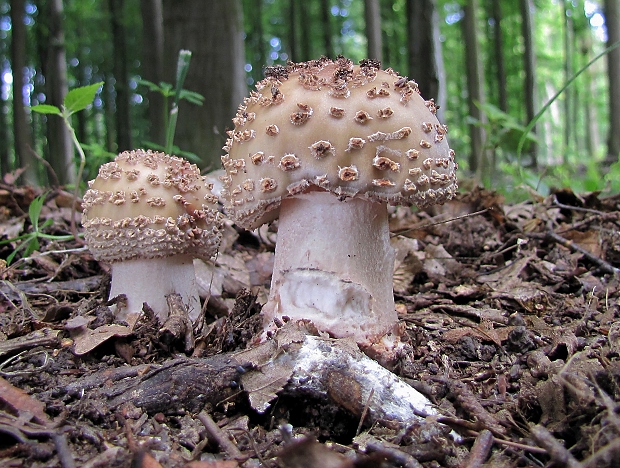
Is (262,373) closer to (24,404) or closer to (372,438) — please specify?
(372,438)

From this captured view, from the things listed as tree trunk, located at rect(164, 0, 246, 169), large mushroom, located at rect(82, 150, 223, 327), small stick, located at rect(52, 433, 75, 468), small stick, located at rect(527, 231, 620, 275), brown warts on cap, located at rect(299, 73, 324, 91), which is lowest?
small stick, located at rect(52, 433, 75, 468)

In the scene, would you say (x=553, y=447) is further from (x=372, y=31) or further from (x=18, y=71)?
(x=18, y=71)

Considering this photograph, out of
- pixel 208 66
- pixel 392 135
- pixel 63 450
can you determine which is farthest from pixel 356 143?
pixel 208 66

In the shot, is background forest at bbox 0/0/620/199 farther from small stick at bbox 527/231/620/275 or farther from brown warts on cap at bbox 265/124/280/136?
brown warts on cap at bbox 265/124/280/136

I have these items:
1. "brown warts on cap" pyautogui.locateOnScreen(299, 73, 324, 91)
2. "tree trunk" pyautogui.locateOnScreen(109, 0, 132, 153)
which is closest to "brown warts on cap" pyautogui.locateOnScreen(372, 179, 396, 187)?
"brown warts on cap" pyautogui.locateOnScreen(299, 73, 324, 91)

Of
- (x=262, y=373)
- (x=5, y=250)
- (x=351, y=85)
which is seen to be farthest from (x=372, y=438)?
(x=5, y=250)

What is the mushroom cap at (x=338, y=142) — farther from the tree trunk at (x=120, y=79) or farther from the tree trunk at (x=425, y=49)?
the tree trunk at (x=120, y=79)
